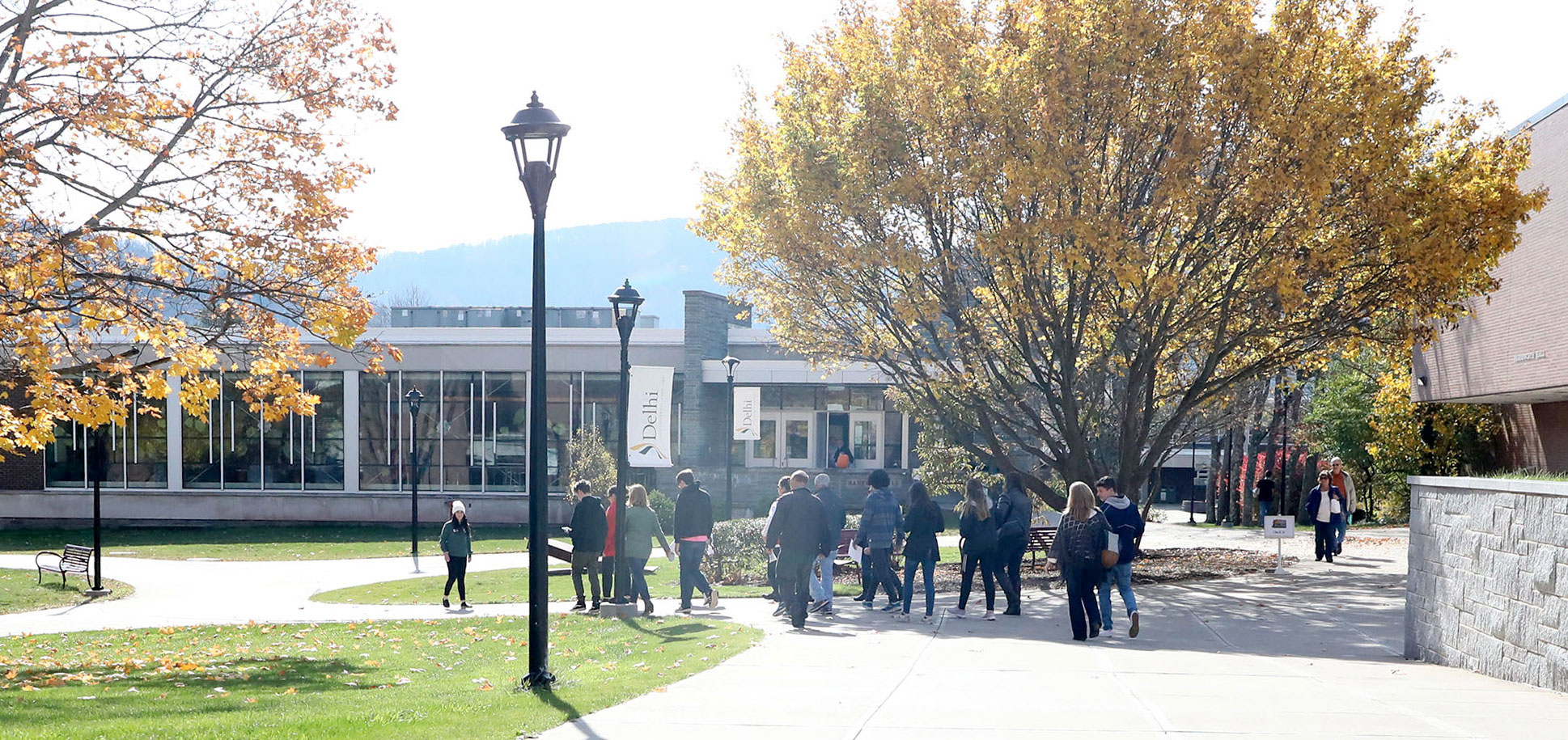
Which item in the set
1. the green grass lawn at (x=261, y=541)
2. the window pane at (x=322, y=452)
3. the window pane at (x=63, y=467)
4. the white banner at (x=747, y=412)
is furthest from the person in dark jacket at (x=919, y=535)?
the window pane at (x=63, y=467)

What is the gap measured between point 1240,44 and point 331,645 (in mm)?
12964

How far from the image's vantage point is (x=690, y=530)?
1569cm

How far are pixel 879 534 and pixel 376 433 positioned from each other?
34321mm

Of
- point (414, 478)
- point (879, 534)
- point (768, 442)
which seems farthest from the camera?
point (768, 442)

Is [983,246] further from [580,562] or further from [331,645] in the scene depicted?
[331,645]

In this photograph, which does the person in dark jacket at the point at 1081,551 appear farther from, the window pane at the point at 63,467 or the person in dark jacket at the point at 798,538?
the window pane at the point at 63,467

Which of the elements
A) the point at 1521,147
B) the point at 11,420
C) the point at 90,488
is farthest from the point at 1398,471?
the point at 90,488

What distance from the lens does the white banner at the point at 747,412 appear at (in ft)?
109

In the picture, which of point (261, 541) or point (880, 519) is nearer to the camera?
point (880, 519)

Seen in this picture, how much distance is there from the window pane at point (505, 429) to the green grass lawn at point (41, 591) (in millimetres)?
19267

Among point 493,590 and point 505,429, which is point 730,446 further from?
point 505,429

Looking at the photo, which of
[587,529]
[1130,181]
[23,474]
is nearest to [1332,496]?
[1130,181]

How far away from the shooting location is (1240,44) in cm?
1614

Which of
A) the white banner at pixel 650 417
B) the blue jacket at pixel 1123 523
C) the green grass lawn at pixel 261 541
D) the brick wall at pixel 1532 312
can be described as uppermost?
the brick wall at pixel 1532 312
